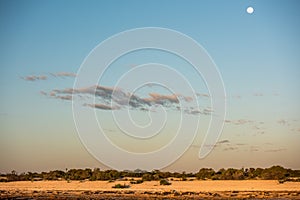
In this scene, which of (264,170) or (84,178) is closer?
(264,170)

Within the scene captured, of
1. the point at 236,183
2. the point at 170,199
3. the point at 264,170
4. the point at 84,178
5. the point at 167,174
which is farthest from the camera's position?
the point at 167,174

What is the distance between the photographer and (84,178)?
11119 cm

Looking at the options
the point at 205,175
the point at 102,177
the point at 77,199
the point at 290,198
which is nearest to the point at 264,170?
the point at 205,175

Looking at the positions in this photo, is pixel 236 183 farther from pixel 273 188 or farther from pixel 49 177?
pixel 49 177

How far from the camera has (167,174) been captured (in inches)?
4710

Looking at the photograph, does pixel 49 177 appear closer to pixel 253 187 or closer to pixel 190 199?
pixel 253 187

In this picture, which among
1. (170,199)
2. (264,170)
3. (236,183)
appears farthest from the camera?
(264,170)

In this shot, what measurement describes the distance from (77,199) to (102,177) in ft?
154

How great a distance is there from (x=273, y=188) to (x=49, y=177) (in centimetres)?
5944

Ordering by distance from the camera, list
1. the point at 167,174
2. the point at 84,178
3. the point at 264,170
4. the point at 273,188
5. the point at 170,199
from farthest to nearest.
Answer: the point at 167,174 → the point at 84,178 → the point at 264,170 → the point at 273,188 → the point at 170,199

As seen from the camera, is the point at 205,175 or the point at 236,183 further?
the point at 205,175

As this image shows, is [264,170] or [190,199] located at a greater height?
[264,170]

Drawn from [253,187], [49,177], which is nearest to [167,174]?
[49,177]

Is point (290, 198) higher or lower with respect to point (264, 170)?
lower
